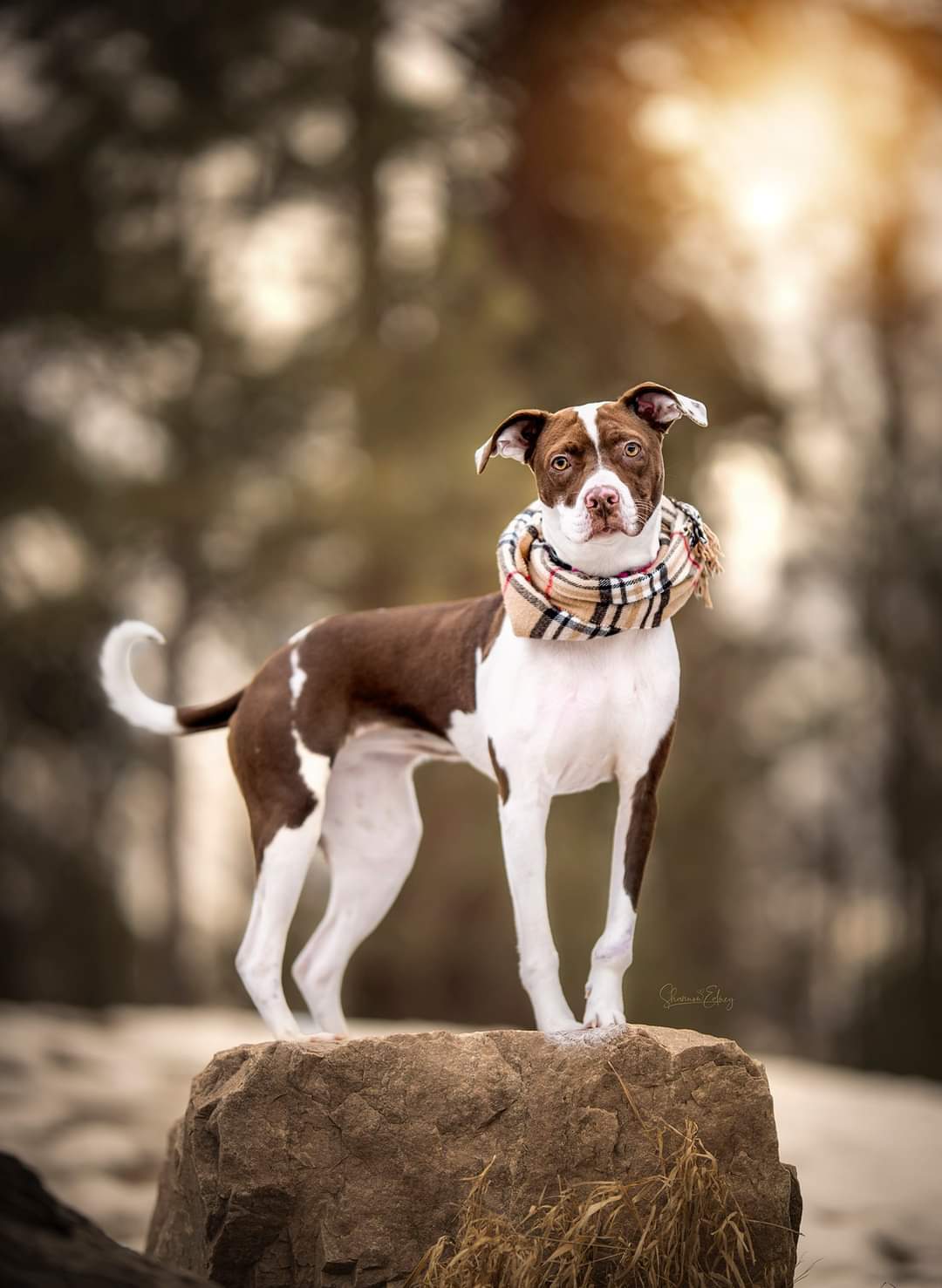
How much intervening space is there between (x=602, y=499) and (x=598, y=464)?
0.41 feet

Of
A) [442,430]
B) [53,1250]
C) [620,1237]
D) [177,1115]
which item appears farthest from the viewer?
[442,430]

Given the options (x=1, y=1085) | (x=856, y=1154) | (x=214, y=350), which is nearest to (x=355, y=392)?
(x=214, y=350)

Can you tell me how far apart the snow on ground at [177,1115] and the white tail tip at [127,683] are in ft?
9.56

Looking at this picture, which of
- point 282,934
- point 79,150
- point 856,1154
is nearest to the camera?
point 282,934

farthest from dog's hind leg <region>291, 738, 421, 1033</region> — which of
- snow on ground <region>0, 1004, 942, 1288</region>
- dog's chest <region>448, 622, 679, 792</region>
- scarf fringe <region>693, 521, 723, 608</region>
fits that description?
snow on ground <region>0, 1004, 942, 1288</region>

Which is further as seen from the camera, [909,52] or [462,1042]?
[909,52]

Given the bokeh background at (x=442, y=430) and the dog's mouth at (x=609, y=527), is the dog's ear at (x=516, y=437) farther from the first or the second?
the bokeh background at (x=442, y=430)

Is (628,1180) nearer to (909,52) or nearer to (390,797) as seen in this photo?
(390,797)

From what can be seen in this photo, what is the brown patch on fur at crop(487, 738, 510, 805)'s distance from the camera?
4.50m

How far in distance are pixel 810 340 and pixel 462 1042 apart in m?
8.30

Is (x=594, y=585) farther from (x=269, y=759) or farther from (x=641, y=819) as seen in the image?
(x=269, y=759)

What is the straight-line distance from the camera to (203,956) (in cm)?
1235

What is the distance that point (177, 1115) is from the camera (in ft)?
27.0

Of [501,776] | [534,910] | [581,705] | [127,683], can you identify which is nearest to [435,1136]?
[534,910]
